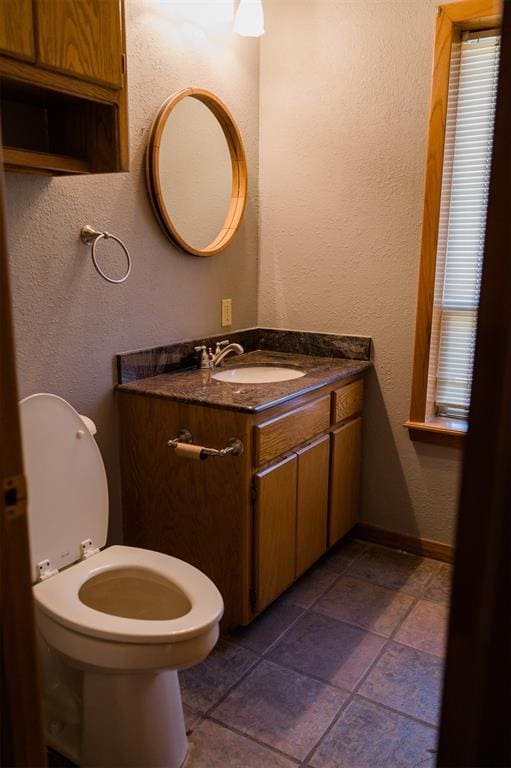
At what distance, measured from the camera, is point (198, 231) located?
2.39m

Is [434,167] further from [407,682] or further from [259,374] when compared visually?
[407,682]

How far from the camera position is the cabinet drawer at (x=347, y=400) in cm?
237

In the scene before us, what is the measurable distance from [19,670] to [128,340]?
1452mm

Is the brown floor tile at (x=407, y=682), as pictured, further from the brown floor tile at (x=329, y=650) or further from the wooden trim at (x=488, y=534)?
the wooden trim at (x=488, y=534)

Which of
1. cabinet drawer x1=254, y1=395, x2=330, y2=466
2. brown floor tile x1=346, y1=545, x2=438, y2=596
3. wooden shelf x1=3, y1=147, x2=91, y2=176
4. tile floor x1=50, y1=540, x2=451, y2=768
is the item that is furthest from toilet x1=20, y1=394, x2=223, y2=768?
brown floor tile x1=346, y1=545, x2=438, y2=596

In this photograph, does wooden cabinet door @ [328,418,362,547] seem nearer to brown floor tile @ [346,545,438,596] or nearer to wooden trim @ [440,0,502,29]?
brown floor tile @ [346,545,438,596]

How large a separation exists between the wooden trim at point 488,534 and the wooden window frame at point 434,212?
5.01ft

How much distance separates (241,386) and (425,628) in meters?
1.06

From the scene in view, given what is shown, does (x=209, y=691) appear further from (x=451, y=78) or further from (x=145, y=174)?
(x=451, y=78)

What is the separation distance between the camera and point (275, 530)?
6.73 ft

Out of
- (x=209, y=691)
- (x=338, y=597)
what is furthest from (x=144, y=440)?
(x=338, y=597)

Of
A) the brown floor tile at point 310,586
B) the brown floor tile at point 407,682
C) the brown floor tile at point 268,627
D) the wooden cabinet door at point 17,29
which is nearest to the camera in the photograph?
the wooden cabinet door at point 17,29

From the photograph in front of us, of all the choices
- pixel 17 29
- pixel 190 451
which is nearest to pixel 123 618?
pixel 190 451

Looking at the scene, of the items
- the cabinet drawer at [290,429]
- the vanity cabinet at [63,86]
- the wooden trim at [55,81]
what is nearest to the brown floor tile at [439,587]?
the cabinet drawer at [290,429]
